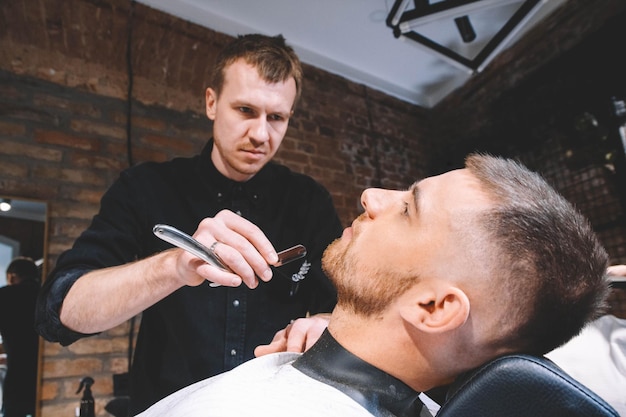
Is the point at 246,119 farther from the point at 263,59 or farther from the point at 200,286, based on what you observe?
the point at 200,286

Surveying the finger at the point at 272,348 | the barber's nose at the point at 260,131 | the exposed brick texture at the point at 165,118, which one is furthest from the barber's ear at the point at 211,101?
the exposed brick texture at the point at 165,118

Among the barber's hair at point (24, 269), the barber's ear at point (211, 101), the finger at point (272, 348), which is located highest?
the barber's ear at point (211, 101)

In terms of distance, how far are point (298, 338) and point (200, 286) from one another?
0.50 meters

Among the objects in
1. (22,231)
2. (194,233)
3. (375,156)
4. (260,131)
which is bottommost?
(194,233)

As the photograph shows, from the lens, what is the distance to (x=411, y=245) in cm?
96

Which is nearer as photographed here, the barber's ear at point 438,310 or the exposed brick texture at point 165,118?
the barber's ear at point 438,310

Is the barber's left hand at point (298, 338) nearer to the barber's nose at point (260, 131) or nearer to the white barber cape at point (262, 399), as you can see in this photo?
the white barber cape at point (262, 399)

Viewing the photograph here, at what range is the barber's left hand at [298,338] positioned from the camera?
115 cm

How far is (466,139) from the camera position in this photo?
4.20 metres

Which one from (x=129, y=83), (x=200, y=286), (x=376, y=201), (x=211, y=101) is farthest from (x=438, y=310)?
(x=129, y=83)

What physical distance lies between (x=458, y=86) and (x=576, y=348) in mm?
3544

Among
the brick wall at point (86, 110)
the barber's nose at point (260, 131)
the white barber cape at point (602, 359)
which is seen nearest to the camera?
the white barber cape at point (602, 359)

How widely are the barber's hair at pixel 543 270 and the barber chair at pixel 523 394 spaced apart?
181mm

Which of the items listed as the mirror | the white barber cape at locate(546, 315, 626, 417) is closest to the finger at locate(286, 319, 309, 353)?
the white barber cape at locate(546, 315, 626, 417)
